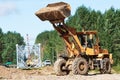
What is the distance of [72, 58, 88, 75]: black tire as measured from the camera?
28.3 meters

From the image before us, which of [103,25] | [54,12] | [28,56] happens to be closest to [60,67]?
[54,12]

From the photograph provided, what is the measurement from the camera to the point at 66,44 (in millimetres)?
30094

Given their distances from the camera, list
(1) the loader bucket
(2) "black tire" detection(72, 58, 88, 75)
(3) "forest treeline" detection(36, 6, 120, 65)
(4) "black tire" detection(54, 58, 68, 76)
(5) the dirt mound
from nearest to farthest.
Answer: (5) the dirt mound < (1) the loader bucket < (2) "black tire" detection(72, 58, 88, 75) < (4) "black tire" detection(54, 58, 68, 76) < (3) "forest treeline" detection(36, 6, 120, 65)

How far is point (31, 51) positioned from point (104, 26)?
23.7 metres

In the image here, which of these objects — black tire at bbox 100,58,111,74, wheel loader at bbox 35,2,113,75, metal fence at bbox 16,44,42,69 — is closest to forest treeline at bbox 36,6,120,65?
metal fence at bbox 16,44,42,69

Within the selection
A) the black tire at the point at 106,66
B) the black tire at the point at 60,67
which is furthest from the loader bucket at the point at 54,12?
the black tire at the point at 106,66

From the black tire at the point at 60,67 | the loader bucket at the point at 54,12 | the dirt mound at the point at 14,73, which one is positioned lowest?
the dirt mound at the point at 14,73

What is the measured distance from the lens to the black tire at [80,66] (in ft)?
92.8

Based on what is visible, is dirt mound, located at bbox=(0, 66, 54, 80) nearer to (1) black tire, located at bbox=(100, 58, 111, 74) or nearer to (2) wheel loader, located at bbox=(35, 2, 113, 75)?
(2) wheel loader, located at bbox=(35, 2, 113, 75)

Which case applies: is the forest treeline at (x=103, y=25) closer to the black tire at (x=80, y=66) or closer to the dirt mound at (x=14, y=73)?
the dirt mound at (x=14, y=73)

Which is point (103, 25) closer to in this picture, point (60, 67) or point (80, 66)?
point (60, 67)

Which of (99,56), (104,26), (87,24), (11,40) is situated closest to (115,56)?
(104,26)

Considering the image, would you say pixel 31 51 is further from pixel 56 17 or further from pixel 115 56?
pixel 56 17

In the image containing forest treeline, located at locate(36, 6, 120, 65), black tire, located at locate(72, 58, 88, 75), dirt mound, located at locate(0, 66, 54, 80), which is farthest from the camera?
forest treeline, located at locate(36, 6, 120, 65)
